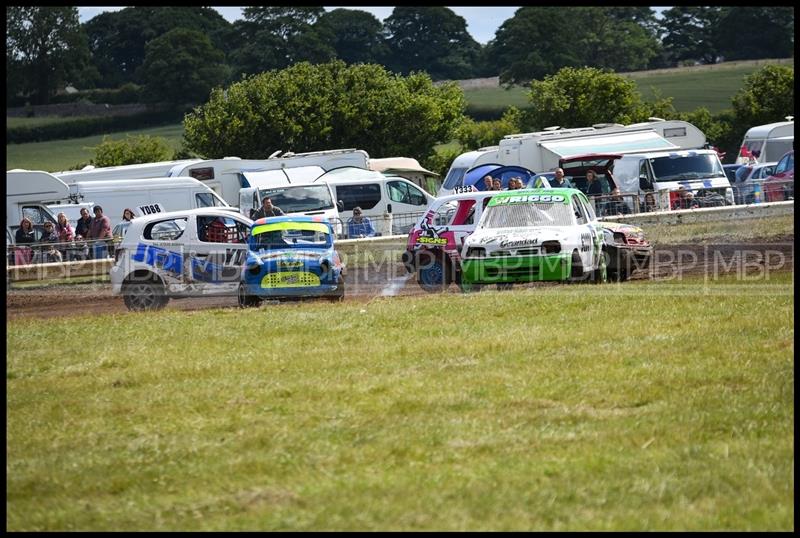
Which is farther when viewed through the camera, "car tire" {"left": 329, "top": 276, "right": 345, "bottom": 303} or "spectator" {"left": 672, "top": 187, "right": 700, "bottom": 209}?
"spectator" {"left": 672, "top": 187, "right": 700, "bottom": 209}

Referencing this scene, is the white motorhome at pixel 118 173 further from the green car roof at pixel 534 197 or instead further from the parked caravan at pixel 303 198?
the green car roof at pixel 534 197

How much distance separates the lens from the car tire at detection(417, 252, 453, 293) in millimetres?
19797

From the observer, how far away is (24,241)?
25.9 meters

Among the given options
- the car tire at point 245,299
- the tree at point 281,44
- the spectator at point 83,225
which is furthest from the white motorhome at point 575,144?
the tree at point 281,44

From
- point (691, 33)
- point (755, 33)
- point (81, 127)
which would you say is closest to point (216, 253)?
point (81, 127)

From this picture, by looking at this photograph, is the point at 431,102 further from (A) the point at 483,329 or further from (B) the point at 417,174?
(A) the point at 483,329

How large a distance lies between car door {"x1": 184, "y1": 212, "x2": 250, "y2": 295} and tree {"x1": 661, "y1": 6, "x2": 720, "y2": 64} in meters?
95.2

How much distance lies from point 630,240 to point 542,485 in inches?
492

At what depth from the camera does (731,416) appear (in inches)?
348

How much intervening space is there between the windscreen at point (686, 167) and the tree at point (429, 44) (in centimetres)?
8156

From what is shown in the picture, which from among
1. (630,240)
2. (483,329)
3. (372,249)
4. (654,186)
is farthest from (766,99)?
(483,329)

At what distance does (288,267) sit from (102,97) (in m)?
91.6

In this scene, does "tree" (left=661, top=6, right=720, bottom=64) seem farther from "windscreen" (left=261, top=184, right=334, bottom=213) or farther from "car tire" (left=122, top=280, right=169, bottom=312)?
"car tire" (left=122, top=280, right=169, bottom=312)

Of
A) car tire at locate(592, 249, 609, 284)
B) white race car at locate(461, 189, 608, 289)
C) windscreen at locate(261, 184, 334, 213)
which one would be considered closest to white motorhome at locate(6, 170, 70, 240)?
windscreen at locate(261, 184, 334, 213)
